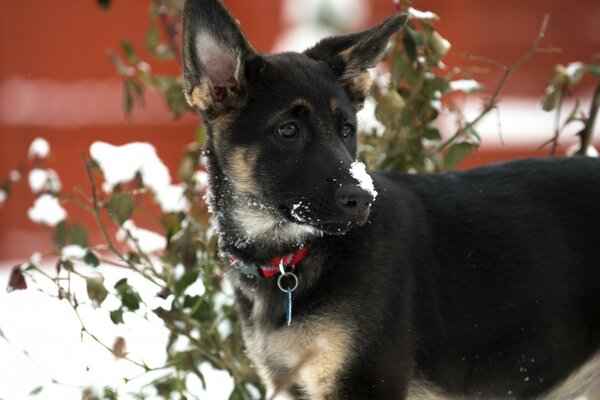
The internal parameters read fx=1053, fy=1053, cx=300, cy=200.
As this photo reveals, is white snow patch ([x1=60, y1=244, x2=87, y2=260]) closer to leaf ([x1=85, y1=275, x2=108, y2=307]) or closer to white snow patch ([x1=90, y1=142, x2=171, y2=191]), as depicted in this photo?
white snow patch ([x1=90, y1=142, x2=171, y2=191])

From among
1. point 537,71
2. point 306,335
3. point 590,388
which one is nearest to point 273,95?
point 306,335

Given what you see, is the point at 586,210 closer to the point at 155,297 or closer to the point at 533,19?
the point at 155,297

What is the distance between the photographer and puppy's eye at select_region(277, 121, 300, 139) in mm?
3758

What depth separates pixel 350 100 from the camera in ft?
13.3

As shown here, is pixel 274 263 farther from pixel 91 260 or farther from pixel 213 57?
pixel 91 260

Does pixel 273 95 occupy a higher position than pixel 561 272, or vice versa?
pixel 273 95

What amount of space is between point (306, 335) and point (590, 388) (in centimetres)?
131

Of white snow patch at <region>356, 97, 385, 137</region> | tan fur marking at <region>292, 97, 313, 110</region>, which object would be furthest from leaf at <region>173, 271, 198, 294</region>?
white snow patch at <region>356, 97, 385, 137</region>

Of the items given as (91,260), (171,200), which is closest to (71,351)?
(171,200)

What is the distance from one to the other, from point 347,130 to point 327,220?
A: 49cm

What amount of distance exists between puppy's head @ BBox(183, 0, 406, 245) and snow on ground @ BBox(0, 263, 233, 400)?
2.38 ft

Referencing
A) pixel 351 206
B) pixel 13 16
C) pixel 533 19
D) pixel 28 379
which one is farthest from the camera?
pixel 533 19

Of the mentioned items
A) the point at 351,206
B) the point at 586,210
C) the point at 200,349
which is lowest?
the point at 200,349

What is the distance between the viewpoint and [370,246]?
3777 millimetres
